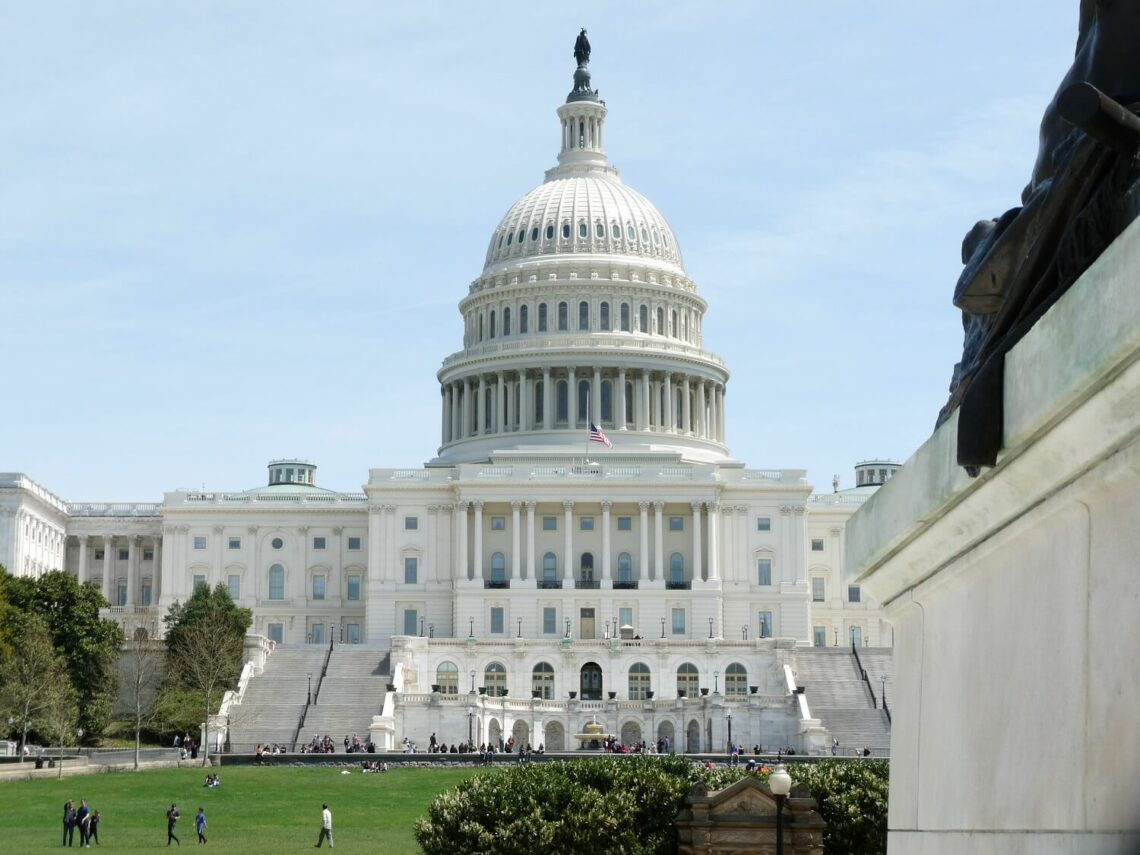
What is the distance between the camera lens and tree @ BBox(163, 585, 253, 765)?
3947 inches

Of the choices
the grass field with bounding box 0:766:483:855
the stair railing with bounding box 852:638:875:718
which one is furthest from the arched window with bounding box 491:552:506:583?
the grass field with bounding box 0:766:483:855

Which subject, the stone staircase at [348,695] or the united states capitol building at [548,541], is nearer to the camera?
the stone staircase at [348,695]

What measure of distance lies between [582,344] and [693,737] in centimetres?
4959

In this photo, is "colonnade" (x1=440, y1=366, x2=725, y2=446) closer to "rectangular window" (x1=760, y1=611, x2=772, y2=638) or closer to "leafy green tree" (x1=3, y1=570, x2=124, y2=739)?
"rectangular window" (x1=760, y1=611, x2=772, y2=638)

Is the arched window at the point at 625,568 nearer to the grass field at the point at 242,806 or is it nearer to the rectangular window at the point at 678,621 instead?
the rectangular window at the point at 678,621

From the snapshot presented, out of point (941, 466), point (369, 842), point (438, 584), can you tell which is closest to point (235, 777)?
point (369, 842)

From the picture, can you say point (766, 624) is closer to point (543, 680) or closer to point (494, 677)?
point (543, 680)

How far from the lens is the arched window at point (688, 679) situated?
115 m

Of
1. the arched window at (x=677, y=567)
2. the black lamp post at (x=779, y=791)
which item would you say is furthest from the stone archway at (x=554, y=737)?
the black lamp post at (x=779, y=791)

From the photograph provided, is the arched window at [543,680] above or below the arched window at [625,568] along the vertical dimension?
below

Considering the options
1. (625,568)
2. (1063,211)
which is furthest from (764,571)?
(1063,211)

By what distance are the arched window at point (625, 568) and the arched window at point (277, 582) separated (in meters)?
25.7

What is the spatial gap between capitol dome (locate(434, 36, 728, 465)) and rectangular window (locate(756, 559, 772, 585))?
1086 centimetres

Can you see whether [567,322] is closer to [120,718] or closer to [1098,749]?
[120,718]
